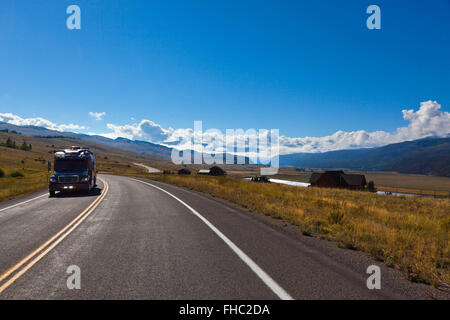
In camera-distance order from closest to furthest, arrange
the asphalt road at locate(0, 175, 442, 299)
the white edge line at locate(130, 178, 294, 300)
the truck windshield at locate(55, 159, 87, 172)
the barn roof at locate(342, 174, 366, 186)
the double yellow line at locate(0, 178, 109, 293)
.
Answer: the white edge line at locate(130, 178, 294, 300), the asphalt road at locate(0, 175, 442, 299), the double yellow line at locate(0, 178, 109, 293), the truck windshield at locate(55, 159, 87, 172), the barn roof at locate(342, 174, 366, 186)

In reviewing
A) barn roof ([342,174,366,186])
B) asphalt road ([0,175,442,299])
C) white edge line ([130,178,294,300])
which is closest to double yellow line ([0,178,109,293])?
asphalt road ([0,175,442,299])

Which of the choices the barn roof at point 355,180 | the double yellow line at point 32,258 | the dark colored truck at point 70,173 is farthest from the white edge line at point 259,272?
the barn roof at point 355,180

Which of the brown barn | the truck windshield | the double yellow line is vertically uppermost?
the truck windshield

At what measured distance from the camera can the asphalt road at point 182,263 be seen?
3.96m

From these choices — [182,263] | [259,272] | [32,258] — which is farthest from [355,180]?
[32,258]

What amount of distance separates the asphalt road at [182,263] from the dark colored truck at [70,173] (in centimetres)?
948

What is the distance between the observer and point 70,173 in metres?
18.0

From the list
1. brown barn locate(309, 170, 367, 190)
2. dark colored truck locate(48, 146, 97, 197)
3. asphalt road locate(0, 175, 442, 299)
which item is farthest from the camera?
brown barn locate(309, 170, 367, 190)

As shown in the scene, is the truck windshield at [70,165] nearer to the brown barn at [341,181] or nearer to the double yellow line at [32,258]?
the double yellow line at [32,258]

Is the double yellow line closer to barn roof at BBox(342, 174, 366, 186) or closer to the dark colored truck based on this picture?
the dark colored truck

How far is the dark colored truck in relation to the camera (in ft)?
58.4

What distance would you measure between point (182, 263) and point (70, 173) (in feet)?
53.0

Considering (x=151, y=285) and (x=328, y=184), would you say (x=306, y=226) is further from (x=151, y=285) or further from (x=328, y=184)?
(x=328, y=184)
